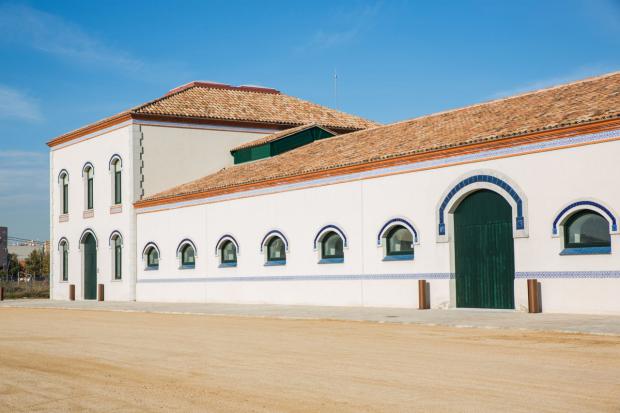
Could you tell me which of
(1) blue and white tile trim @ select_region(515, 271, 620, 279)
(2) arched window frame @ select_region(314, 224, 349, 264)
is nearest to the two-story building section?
(2) arched window frame @ select_region(314, 224, 349, 264)

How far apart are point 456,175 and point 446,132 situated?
8.74 ft

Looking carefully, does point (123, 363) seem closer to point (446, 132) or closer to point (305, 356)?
point (305, 356)

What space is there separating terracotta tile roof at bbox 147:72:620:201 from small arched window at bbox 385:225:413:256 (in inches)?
86.9

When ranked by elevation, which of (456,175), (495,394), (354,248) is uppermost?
(456,175)

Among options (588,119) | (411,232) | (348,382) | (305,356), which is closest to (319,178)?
(411,232)

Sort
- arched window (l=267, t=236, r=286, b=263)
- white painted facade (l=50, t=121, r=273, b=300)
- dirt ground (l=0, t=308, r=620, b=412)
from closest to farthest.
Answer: dirt ground (l=0, t=308, r=620, b=412) < arched window (l=267, t=236, r=286, b=263) < white painted facade (l=50, t=121, r=273, b=300)

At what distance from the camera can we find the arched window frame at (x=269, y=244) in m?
28.9

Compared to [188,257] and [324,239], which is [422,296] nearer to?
[324,239]

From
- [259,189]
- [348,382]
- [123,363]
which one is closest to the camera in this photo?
[348,382]

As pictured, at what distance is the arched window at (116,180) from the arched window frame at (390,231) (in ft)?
55.5

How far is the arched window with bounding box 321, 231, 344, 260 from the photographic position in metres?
27.1

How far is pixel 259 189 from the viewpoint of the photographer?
3011cm

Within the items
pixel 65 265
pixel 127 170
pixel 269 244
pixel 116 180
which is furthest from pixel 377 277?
pixel 65 265

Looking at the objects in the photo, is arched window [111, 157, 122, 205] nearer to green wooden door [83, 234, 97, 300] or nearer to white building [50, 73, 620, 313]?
white building [50, 73, 620, 313]
